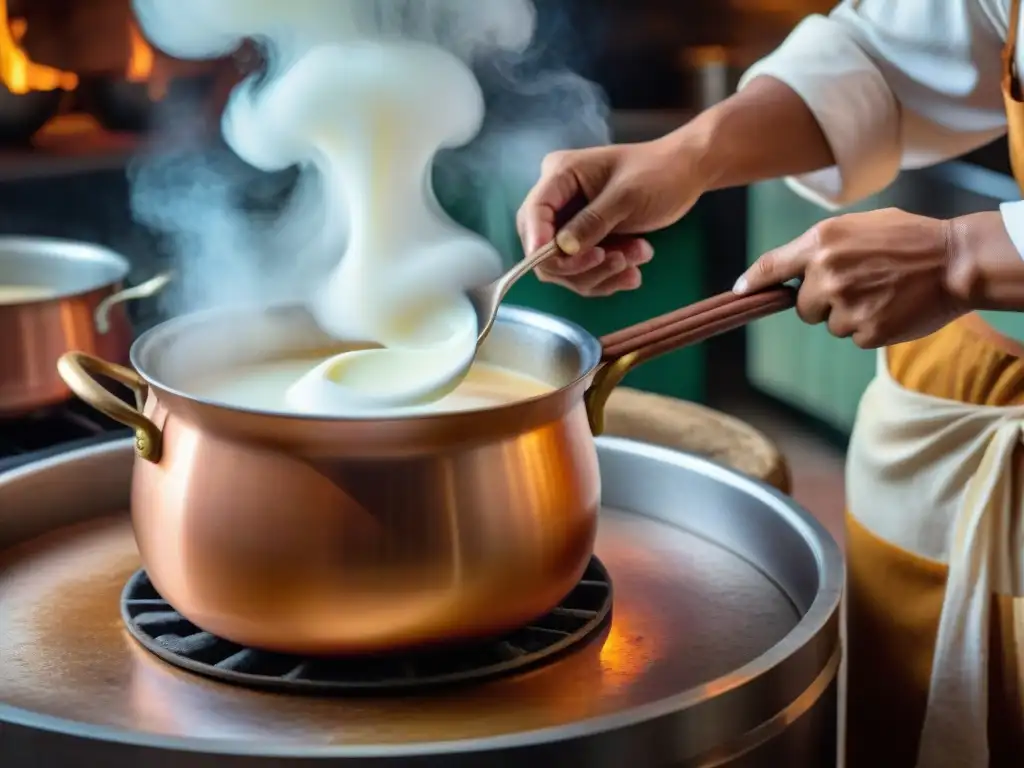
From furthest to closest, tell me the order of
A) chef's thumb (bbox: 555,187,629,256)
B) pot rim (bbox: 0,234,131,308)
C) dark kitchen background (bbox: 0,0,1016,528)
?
dark kitchen background (bbox: 0,0,1016,528)
pot rim (bbox: 0,234,131,308)
chef's thumb (bbox: 555,187,629,256)

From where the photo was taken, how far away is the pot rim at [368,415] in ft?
2.59

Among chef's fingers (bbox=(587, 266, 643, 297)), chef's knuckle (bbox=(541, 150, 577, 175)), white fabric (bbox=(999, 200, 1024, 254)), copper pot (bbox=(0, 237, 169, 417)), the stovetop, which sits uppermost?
chef's knuckle (bbox=(541, 150, 577, 175))

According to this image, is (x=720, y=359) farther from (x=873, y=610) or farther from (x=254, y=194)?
(x=873, y=610)

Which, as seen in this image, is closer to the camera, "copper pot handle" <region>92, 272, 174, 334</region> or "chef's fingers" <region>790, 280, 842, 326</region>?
"chef's fingers" <region>790, 280, 842, 326</region>

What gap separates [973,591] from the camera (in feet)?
4.18

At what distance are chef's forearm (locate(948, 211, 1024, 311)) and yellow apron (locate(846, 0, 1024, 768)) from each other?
0.24 metres

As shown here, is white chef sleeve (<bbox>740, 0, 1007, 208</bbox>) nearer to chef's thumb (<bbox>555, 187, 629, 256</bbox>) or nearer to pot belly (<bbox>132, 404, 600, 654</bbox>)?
chef's thumb (<bbox>555, 187, 629, 256</bbox>)

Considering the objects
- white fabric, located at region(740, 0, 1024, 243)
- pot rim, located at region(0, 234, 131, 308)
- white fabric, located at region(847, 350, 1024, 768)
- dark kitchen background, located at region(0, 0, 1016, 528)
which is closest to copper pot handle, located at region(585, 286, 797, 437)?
white fabric, located at region(847, 350, 1024, 768)

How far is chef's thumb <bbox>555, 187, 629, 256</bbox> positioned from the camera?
1.19 metres

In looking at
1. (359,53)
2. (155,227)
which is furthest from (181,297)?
(359,53)

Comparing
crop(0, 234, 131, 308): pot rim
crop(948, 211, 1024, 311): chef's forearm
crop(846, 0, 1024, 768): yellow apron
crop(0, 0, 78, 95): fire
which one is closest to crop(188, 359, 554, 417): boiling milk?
crop(948, 211, 1024, 311): chef's forearm

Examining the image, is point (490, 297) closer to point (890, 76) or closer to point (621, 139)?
point (890, 76)

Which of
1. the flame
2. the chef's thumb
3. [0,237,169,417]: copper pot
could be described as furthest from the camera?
the flame

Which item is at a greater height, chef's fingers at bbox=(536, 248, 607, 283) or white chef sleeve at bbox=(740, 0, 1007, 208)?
white chef sleeve at bbox=(740, 0, 1007, 208)
